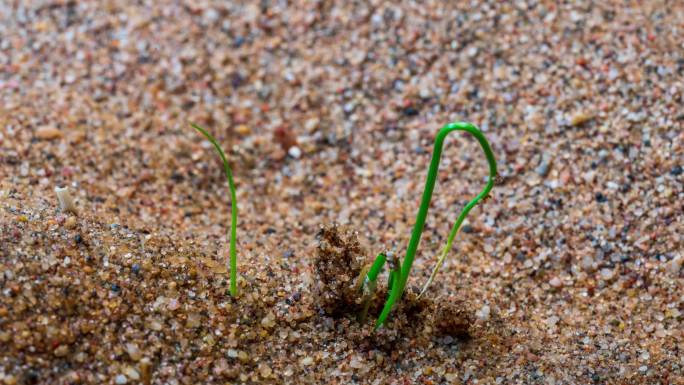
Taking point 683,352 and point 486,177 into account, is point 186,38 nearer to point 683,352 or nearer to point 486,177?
point 486,177

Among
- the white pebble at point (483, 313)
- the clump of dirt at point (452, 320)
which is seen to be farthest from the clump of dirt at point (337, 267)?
the white pebble at point (483, 313)

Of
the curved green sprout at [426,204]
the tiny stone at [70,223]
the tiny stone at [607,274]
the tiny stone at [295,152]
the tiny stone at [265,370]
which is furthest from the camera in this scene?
the tiny stone at [295,152]

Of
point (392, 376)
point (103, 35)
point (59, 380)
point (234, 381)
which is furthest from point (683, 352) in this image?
point (103, 35)

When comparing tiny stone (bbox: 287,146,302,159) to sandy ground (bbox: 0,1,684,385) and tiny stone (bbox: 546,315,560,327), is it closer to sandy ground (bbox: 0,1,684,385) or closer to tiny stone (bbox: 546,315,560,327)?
sandy ground (bbox: 0,1,684,385)

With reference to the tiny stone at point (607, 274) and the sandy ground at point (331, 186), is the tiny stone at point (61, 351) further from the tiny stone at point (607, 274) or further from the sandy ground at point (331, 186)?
the tiny stone at point (607, 274)

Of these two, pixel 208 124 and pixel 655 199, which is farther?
pixel 208 124

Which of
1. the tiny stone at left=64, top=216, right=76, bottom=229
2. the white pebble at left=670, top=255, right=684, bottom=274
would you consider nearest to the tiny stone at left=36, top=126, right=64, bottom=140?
the tiny stone at left=64, top=216, right=76, bottom=229

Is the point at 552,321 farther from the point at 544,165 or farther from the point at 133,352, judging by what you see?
the point at 133,352
